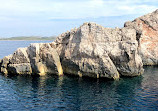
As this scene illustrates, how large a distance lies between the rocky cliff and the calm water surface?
3.19 meters

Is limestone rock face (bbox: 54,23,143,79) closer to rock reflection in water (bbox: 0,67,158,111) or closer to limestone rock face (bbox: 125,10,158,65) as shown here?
rock reflection in water (bbox: 0,67,158,111)

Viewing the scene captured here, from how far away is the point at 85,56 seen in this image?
48.3 meters

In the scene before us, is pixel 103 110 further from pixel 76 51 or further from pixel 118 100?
pixel 76 51

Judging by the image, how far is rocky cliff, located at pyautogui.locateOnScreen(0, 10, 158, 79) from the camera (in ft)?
155

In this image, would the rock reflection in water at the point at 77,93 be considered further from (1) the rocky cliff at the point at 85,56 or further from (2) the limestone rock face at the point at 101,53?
(1) the rocky cliff at the point at 85,56

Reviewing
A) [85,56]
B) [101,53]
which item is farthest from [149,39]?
[85,56]

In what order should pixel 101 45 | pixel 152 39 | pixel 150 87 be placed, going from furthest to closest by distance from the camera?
pixel 152 39 → pixel 101 45 → pixel 150 87

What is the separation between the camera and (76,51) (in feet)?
164

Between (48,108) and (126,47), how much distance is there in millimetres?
28857

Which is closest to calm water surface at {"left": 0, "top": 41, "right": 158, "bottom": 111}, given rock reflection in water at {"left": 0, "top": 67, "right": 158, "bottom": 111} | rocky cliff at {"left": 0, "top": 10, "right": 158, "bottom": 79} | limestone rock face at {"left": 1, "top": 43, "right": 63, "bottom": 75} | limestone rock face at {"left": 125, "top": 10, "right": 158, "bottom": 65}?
rock reflection in water at {"left": 0, "top": 67, "right": 158, "bottom": 111}

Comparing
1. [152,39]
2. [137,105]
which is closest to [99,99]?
[137,105]

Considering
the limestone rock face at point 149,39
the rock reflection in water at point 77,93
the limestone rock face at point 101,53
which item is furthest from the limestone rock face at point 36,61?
the limestone rock face at point 149,39

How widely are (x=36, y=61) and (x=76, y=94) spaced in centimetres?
2095

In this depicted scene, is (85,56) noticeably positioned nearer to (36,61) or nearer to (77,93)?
(77,93)
